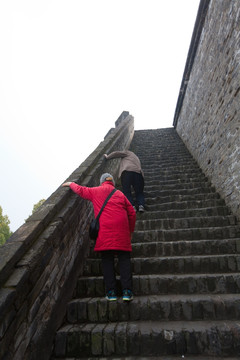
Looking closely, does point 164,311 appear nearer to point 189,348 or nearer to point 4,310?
point 189,348

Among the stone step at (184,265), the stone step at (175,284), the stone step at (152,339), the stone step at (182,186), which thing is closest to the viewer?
the stone step at (152,339)

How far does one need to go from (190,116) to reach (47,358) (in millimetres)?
7848

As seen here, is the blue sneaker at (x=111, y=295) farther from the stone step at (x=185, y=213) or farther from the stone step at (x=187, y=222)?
the stone step at (x=185, y=213)

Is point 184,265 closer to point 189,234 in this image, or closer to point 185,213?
point 189,234

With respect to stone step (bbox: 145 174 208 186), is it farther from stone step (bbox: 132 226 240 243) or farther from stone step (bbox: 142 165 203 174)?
stone step (bbox: 132 226 240 243)

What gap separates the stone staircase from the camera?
6.54ft

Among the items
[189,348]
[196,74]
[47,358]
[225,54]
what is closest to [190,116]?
[196,74]

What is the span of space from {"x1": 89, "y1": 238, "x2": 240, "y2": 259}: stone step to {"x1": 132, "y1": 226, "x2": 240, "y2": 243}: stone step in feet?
0.74

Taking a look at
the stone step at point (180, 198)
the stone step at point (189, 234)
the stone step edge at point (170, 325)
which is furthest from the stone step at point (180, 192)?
the stone step edge at point (170, 325)

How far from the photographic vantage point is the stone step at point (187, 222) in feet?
11.6

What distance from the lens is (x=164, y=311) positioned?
2283 mm

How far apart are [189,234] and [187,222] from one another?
30cm

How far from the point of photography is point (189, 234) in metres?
3.34

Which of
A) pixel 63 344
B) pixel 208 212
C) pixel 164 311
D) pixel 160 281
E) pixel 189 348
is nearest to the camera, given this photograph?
pixel 189 348
